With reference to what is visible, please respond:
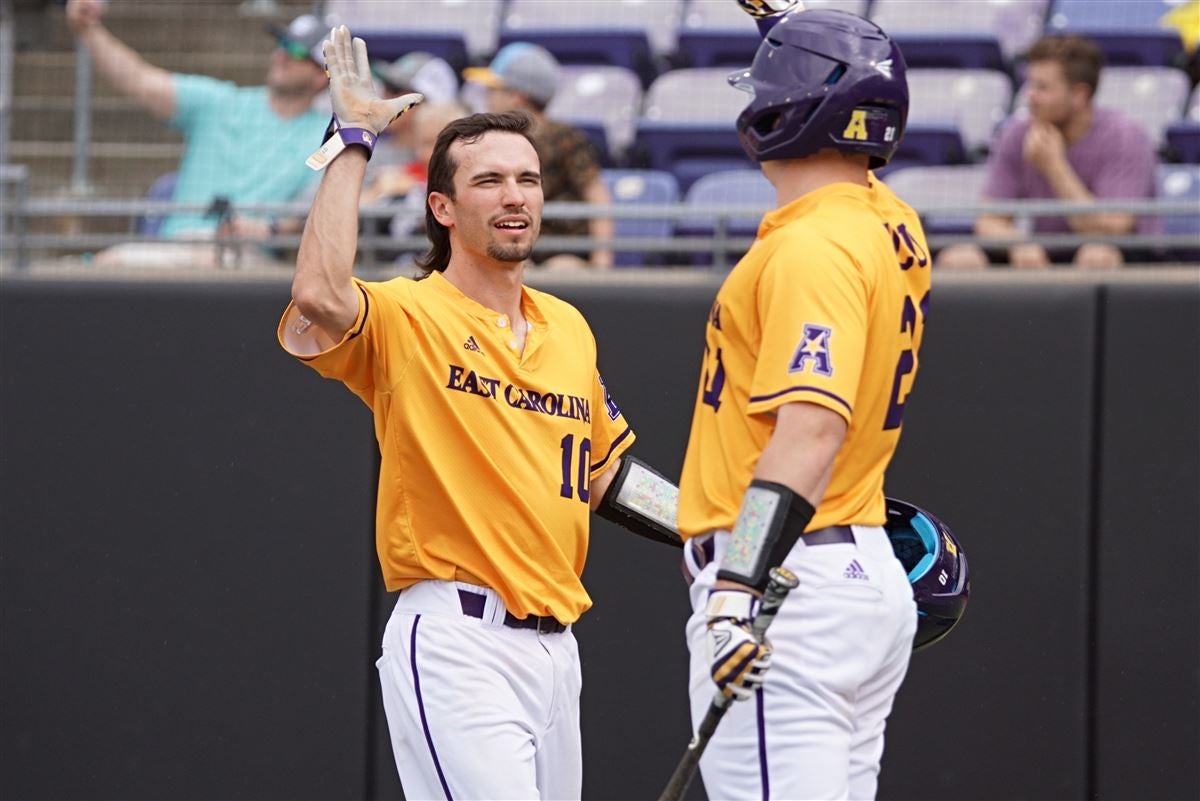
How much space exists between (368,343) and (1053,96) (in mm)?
3260

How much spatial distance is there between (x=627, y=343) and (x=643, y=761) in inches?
54.3

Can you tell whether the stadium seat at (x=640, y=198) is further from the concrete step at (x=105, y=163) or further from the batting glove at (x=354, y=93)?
the batting glove at (x=354, y=93)

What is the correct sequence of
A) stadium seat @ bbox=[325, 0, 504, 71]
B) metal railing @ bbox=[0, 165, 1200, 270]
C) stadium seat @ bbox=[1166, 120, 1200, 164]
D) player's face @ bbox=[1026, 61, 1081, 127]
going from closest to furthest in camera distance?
metal railing @ bbox=[0, 165, 1200, 270] < player's face @ bbox=[1026, 61, 1081, 127] < stadium seat @ bbox=[1166, 120, 1200, 164] < stadium seat @ bbox=[325, 0, 504, 71]

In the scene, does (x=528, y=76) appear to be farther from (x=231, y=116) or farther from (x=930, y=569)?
(x=930, y=569)

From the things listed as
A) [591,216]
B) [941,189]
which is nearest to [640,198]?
[591,216]

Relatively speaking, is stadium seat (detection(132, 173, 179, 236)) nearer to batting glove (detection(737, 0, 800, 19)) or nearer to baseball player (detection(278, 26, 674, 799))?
baseball player (detection(278, 26, 674, 799))

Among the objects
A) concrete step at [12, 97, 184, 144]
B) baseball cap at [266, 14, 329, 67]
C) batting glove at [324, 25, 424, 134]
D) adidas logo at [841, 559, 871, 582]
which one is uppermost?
baseball cap at [266, 14, 329, 67]

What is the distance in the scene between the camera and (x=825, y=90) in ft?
11.1

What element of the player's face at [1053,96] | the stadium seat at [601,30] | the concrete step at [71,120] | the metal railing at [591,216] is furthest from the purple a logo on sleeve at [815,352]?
the stadium seat at [601,30]

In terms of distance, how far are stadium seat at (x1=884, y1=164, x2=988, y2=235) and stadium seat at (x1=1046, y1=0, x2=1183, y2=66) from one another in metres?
1.55

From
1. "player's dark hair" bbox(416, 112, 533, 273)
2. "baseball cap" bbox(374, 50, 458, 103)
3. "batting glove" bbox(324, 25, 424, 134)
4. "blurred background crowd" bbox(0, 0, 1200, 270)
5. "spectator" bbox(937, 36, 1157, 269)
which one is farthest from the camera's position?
"baseball cap" bbox(374, 50, 458, 103)

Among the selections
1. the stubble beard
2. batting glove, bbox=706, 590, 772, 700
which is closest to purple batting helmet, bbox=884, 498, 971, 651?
batting glove, bbox=706, 590, 772, 700

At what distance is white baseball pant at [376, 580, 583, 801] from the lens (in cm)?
367

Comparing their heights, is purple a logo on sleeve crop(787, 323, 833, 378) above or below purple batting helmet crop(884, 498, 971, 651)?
above
